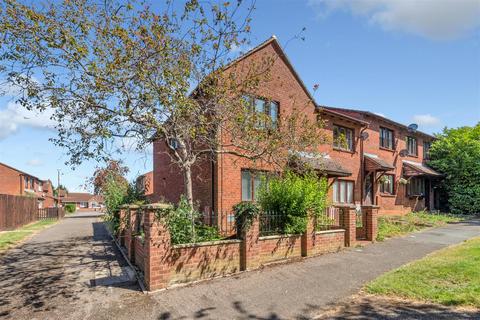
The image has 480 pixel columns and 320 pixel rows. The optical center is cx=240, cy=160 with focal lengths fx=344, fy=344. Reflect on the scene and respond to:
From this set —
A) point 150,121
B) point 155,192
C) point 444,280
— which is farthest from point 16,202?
point 444,280

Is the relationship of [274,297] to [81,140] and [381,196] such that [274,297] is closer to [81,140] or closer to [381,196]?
[81,140]

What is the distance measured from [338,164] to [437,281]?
36.6 ft

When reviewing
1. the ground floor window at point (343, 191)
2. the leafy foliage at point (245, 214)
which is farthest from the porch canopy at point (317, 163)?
the leafy foliage at point (245, 214)

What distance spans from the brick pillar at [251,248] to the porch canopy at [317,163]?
3.20m

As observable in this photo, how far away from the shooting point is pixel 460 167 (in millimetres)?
25844

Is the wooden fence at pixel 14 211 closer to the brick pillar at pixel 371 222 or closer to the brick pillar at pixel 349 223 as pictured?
the brick pillar at pixel 349 223

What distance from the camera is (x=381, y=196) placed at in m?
21.9

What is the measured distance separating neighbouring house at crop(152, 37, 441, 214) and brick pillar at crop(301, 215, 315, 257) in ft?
6.98

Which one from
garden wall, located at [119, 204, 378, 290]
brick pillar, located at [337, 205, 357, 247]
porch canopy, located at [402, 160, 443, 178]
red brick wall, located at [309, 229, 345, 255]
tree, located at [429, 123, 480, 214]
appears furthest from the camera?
tree, located at [429, 123, 480, 214]

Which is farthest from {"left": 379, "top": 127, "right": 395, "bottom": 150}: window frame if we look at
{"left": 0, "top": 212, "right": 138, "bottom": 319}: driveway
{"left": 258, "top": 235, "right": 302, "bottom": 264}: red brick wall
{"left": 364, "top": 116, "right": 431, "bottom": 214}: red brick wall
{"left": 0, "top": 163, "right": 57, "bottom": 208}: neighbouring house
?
{"left": 0, "top": 163, "right": 57, "bottom": 208}: neighbouring house

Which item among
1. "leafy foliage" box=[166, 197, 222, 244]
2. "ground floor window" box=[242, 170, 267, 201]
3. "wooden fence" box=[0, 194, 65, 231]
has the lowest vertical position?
"wooden fence" box=[0, 194, 65, 231]

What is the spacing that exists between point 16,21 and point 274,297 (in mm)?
7487

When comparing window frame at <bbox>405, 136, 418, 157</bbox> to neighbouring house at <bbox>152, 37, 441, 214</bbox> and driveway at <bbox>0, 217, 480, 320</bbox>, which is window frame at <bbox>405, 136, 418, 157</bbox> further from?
driveway at <bbox>0, 217, 480, 320</bbox>

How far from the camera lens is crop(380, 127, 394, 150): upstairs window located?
76.2 ft
